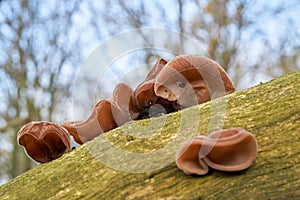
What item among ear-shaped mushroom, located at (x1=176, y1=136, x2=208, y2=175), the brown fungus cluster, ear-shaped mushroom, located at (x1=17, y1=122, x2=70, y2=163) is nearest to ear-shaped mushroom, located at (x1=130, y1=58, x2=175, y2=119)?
the brown fungus cluster

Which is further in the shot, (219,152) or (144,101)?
(144,101)

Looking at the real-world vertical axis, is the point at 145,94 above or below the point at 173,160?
above

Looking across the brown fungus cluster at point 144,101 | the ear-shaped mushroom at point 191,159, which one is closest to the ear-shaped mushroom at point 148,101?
the brown fungus cluster at point 144,101

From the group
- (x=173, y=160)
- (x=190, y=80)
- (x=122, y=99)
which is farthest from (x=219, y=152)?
(x=122, y=99)

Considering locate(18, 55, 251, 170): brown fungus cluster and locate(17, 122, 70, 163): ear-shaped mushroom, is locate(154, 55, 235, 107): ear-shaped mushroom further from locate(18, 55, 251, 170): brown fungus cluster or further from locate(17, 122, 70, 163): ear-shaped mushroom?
locate(17, 122, 70, 163): ear-shaped mushroom

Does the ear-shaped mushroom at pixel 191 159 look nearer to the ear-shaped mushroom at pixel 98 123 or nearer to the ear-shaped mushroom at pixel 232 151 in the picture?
the ear-shaped mushroom at pixel 232 151

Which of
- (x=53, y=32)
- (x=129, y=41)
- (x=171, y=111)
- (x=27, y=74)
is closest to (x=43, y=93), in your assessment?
(x=27, y=74)

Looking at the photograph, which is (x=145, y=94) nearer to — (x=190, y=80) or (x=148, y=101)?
(x=148, y=101)
